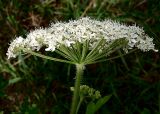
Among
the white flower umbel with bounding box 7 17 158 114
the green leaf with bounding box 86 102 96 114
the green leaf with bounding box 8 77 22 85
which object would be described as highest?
the white flower umbel with bounding box 7 17 158 114

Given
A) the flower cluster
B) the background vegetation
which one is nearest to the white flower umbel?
the flower cluster

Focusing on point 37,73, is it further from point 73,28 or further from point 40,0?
point 73,28

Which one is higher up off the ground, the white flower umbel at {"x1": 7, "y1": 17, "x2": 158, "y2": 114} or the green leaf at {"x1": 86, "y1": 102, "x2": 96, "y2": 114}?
Answer: the white flower umbel at {"x1": 7, "y1": 17, "x2": 158, "y2": 114}

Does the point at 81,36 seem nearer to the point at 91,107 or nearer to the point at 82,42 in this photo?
the point at 82,42

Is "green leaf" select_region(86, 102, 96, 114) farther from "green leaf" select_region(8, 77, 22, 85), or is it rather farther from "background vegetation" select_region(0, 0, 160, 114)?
"green leaf" select_region(8, 77, 22, 85)

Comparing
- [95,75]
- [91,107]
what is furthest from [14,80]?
[91,107]

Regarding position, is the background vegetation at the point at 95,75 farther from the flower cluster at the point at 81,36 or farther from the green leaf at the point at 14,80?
the flower cluster at the point at 81,36

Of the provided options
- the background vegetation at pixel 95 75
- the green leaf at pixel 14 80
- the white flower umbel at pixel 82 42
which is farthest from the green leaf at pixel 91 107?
the green leaf at pixel 14 80
